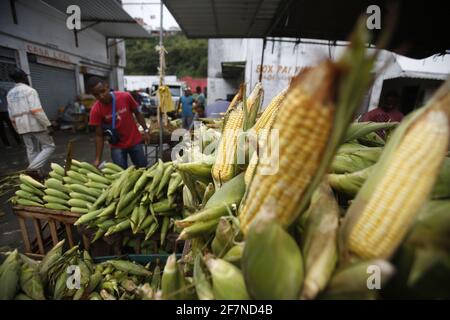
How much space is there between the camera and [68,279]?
1518mm

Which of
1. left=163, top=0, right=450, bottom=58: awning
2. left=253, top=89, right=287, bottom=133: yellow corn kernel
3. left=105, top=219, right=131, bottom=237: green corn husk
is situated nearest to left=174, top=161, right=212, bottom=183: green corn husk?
left=253, top=89, right=287, bottom=133: yellow corn kernel

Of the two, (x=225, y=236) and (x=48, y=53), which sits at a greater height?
(x=48, y=53)

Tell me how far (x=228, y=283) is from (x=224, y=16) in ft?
17.3

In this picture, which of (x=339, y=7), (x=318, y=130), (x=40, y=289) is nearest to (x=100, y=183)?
(x=40, y=289)

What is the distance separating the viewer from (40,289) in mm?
1355

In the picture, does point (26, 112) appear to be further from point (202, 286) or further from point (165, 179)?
point (202, 286)

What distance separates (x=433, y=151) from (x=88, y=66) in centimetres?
1629

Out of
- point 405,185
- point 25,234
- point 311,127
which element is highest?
point 311,127

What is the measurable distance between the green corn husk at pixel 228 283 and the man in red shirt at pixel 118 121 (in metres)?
3.44

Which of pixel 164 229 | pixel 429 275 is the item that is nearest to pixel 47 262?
pixel 164 229

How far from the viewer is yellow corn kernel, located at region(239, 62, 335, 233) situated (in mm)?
547

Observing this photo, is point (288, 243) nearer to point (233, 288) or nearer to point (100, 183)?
point (233, 288)

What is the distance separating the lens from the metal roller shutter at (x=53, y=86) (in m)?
10.1

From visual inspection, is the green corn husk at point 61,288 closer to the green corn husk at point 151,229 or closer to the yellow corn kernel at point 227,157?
the green corn husk at point 151,229
